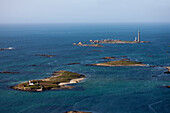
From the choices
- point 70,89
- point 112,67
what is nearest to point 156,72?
point 112,67

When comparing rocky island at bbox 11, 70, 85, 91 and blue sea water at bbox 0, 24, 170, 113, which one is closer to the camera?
A: blue sea water at bbox 0, 24, 170, 113

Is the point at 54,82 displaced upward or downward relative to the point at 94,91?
upward

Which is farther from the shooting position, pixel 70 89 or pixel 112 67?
pixel 112 67

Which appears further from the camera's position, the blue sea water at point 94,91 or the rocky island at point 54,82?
the rocky island at point 54,82

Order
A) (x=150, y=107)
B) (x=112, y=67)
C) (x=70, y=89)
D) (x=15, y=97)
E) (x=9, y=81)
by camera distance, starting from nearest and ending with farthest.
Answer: (x=150, y=107)
(x=15, y=97)
(x=70, y=89)
(x=9, y=81)
(x=112, y=67)

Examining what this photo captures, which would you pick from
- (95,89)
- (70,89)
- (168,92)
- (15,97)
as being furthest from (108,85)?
(15,97)

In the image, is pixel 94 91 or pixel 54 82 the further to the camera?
pixel 54 82

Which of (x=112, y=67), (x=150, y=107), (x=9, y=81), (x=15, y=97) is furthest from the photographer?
(x=112, y=67)

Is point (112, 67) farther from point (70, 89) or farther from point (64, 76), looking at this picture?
point (70, 89)
